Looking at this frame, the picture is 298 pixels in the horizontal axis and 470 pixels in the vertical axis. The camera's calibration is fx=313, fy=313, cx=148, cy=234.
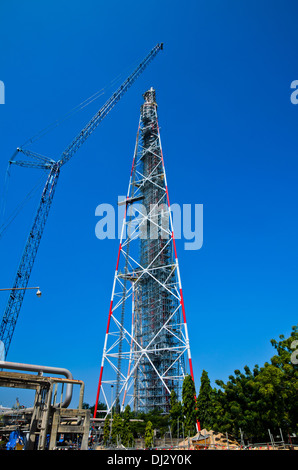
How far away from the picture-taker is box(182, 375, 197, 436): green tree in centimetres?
3116

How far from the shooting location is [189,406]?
3184 centimetres

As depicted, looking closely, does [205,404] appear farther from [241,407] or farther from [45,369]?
[45,369]

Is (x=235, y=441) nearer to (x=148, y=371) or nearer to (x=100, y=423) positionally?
(x=148, y=371)

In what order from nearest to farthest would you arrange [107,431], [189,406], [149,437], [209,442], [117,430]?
[209,442] < [149,437] < [189,406] < [117,430] < [107,431]

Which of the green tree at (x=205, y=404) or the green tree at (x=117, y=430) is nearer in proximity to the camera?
the green tree at (x=205, y=404)

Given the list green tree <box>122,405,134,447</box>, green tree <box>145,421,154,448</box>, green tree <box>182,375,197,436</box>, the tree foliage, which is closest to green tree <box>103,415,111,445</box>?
the tree foliage

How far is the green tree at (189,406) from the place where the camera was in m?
31.2

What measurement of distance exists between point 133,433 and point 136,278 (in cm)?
1916

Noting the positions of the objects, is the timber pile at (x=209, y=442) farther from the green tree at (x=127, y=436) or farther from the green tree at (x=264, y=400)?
the green tree at (x=127, y=436)

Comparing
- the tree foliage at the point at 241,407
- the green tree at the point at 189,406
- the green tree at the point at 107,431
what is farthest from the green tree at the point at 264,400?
the green tree at the point at 107,431

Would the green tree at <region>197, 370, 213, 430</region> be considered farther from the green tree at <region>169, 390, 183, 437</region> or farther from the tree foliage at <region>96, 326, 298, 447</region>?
the green tree at <region>169, 390, 183, 437</region>

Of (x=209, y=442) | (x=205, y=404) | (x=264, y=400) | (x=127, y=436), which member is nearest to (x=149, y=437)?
(x=127, y=436)

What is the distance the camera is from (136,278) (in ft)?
150

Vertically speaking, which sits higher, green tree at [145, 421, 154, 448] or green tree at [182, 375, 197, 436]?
green tree at [182, 375, 197, 436]
